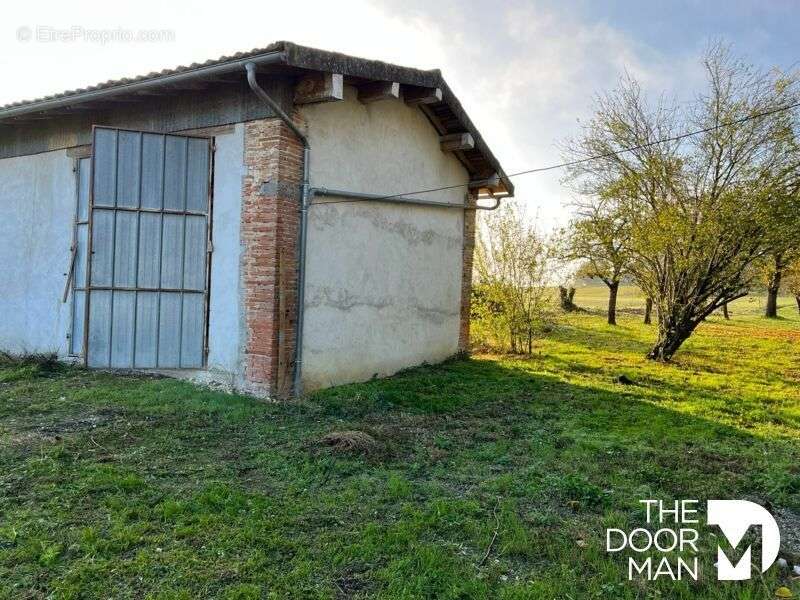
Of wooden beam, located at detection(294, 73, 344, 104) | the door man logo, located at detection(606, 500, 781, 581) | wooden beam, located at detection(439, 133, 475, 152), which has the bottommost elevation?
the door man logo, located at detection(606, 500, 781, 581)

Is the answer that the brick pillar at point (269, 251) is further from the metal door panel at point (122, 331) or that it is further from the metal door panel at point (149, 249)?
the metal door panel at point (122, 331)

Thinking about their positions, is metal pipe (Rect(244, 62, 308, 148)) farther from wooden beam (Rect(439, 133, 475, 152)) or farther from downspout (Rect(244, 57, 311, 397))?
wooden beam (Rect(439, 133, 475, 152))

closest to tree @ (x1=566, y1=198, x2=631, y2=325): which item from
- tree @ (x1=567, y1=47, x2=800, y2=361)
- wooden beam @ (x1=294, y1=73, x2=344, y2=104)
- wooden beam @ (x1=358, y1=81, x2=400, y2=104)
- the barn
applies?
tree @ (x1=567, y1=47, x2=800, y2=361)

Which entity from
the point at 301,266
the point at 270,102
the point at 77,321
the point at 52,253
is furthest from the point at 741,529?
Answer: the point at 52,253

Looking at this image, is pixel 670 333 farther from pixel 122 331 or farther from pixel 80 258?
pixel 80 258

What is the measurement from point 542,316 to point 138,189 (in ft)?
28.2

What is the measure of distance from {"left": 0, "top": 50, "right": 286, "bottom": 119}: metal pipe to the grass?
3627mm

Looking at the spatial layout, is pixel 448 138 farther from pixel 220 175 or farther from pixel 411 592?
pixel 411 592

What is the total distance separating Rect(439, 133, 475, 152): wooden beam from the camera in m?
9.23

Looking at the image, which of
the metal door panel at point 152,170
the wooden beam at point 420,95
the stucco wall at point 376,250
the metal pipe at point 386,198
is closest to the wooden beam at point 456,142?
the stucco wall at point 376,250

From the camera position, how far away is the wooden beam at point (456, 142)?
364 inches

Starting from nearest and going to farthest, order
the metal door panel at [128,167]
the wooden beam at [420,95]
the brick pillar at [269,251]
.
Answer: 1. the brick pillar at [269,251]
2. the metal door panel at [128,167]
3. the wooden beam at [420,95]

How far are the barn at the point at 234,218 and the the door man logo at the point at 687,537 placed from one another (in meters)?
4.35

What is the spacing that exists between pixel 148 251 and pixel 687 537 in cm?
658
